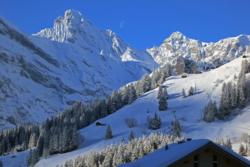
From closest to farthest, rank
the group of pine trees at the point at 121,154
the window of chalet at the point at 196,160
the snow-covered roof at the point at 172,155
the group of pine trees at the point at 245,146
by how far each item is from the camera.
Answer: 1. the snow-covered roof at the point at 172,155
2. the window of chalet at the point at 196,160
3. the group of pine trees at the point at 121,154
4. the group of pine trees at the point at 245,146

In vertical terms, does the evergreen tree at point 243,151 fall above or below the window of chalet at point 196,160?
above

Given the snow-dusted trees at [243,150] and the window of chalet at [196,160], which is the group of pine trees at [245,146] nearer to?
the snow-dusted trees at [243,150]

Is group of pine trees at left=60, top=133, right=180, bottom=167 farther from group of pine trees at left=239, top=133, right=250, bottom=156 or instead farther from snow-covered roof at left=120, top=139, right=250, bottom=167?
snow-covered roof at left=120, top=139, right=250, bottom=167

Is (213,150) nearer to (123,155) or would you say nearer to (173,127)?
(123,155)

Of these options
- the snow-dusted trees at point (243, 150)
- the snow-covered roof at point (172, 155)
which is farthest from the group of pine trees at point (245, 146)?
the snow-covered roof at point (172, 155)

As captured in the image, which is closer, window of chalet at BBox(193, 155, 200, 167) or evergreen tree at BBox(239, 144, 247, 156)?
window of chalet at BBox(193, 155, 200, 167)

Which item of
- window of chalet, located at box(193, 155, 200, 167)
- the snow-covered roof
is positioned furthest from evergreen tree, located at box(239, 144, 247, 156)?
window of chalet, located at box(193, 155, 200, 167)

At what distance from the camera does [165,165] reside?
54656mm

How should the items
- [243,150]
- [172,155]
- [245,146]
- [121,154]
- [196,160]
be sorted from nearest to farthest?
1. [172,155]
2. [196,160]
3. [121,154]
4. [243,150]
5. [245,146]

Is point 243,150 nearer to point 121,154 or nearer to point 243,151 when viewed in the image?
point 243,151

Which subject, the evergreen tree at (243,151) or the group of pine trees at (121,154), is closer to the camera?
the group of pine trees at (121,154)

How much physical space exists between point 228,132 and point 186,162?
460 feet

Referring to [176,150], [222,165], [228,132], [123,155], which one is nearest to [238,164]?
[222,165]

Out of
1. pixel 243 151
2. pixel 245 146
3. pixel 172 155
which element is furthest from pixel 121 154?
pixel 172 155
